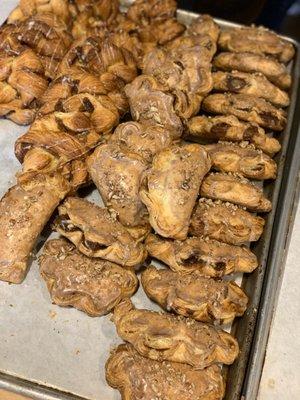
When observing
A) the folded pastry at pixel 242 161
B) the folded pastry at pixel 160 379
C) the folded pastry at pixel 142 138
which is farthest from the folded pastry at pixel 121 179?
the folded pastry at pixel 160 379

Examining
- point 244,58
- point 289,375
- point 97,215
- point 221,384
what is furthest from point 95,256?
point 244,58

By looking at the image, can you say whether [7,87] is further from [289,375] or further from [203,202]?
[289,375]

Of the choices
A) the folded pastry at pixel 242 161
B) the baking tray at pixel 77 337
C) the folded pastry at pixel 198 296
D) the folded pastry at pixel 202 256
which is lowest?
the baking tray at pixel 77 337

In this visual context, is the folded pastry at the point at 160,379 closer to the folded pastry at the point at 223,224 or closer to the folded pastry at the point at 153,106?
the folded pastry at the point at 223,224

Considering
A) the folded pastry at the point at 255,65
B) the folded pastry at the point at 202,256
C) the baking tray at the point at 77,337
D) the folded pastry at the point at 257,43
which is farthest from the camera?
the folded pastry at the point at 257,43

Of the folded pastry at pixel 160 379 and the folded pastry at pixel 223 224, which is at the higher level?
the folded pastry at pixel 223 224

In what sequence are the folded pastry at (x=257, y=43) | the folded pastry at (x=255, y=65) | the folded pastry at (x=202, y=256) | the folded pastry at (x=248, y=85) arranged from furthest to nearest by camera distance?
the folded pastry at (x=257, y=43)
the folded pastry at (x=255, y=65)
the folded pastry at (x=248, y=85)
the folded pastry at (x=202, y=256)
